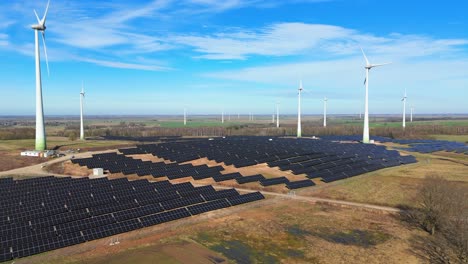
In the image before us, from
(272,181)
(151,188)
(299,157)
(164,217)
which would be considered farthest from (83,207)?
(299,157)

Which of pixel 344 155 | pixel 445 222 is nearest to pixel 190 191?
pixel 445 222

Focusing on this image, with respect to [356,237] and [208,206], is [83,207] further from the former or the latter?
[356,237]

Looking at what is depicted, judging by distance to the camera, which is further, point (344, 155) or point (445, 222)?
point (344, 155)

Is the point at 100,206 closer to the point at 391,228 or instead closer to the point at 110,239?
the point at 110,239

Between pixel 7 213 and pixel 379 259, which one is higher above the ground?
pixel 7 213

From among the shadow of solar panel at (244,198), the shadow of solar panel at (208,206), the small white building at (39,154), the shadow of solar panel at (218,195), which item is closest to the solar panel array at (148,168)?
the shadow of solar panel at (218,195)

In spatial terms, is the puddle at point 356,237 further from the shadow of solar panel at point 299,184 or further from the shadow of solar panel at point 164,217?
the shadow of solar panel at point 299,184

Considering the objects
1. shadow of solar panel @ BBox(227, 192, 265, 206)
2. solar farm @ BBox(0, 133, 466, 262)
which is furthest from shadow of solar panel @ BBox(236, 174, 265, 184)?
shadow of solar panel @ BBox(227, 192, 265, 206)
